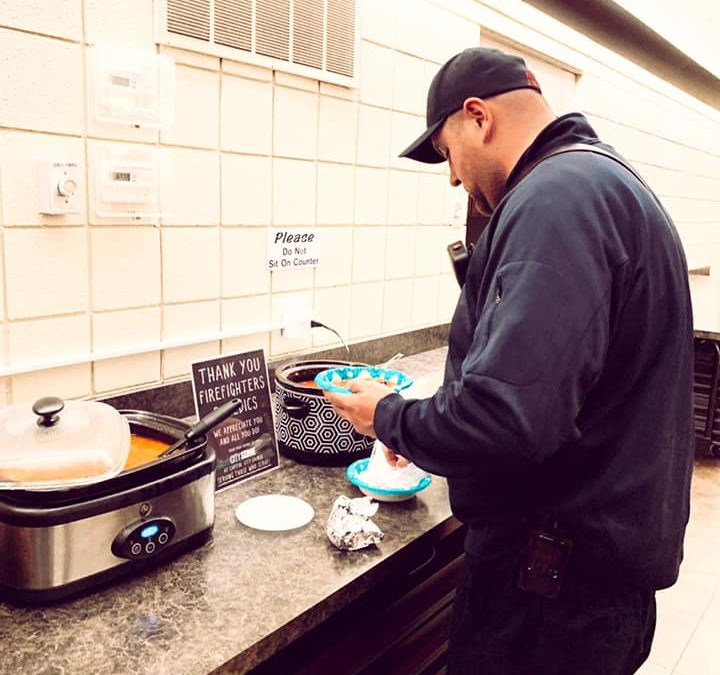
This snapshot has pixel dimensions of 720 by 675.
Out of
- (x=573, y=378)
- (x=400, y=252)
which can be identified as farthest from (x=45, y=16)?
(x=400, y=252)

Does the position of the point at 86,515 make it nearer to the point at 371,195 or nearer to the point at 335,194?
the point at 335,194

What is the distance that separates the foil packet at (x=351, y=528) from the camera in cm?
112

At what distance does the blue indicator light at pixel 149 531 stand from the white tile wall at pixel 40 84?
2.59 ft

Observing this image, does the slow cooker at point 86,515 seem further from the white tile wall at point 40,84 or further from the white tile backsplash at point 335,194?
the white tile backsplash at point 335,194

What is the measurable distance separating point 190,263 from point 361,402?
66 centimetres

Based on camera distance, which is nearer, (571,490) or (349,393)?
(571,490)

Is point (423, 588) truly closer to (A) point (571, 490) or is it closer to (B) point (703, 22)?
(A) point (571, 490)

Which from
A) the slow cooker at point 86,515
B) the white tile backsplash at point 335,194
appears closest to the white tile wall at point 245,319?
the white tile backsplash at point 335,194

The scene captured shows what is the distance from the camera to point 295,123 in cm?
174

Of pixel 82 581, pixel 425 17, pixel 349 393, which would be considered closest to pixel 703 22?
pixel 425 17

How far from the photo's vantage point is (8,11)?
3.83ft

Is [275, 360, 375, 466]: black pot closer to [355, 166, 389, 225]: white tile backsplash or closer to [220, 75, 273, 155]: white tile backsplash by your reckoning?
[220, 75, 273, 155]: white tile backsplash

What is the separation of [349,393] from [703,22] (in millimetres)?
3873

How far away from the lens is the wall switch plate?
125 cm
